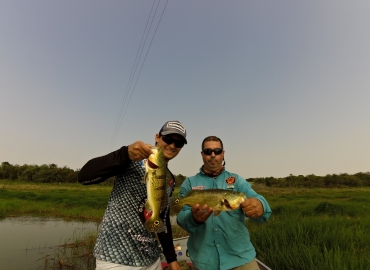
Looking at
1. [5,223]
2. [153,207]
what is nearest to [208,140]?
[153,207]

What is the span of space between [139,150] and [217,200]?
4.75 feet

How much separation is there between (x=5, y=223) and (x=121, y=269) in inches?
797

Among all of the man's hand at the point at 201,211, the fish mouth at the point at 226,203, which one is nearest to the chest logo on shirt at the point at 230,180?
the fish mouth at the point at 226,203

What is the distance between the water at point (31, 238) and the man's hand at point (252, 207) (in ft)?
33.1

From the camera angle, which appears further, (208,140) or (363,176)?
(363,176)

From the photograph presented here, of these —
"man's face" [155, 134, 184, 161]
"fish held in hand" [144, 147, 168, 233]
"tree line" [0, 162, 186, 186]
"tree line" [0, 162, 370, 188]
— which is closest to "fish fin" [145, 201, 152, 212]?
"fish held in hand" [144, 147, 168, 233]

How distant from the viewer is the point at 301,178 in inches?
3433

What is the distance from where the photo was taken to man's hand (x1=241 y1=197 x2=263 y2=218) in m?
3.13

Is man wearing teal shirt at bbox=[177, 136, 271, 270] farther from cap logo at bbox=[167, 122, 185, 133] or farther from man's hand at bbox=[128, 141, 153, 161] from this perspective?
man's hand at bbox=[128, 141, 153, 161]

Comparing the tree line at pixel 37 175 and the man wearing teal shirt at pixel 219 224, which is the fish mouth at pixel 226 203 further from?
the tree line at pixel 37 175

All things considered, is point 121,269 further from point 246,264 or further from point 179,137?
point 246,264

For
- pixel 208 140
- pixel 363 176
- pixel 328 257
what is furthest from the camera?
pixel 363 176

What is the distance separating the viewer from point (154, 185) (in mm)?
2232

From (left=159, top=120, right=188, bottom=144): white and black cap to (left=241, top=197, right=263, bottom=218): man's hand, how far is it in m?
1.20
